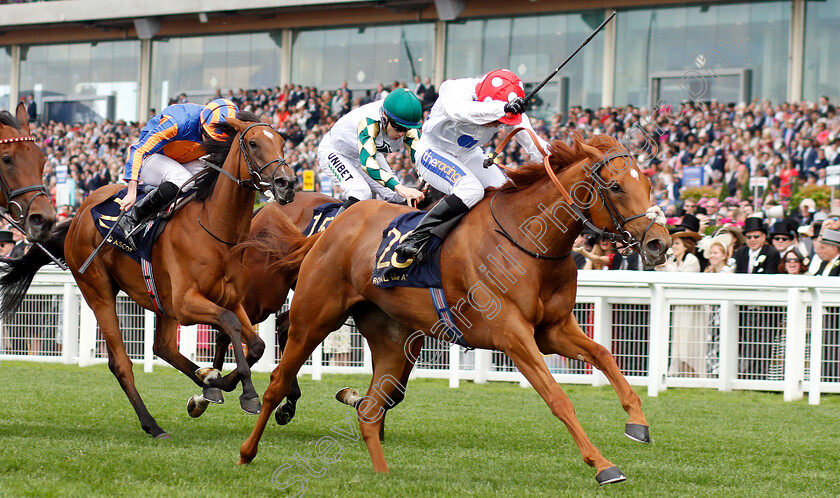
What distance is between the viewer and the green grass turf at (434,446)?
4215 mm

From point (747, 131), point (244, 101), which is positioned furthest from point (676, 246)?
point (244, 101)

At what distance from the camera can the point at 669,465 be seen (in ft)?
16.0

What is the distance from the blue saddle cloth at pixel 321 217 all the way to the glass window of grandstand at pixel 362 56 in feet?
56.5

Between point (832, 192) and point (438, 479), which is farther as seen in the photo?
point (832, 192)

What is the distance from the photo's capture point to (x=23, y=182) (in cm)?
490

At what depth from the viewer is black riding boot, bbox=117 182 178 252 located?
595cm

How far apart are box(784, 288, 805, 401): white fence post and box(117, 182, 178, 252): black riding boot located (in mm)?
4596

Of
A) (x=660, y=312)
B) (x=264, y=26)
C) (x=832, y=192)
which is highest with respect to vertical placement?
(x=264, y=26)

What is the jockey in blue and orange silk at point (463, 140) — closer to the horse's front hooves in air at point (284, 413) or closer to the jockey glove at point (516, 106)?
the jockey glove at point (516, 106)

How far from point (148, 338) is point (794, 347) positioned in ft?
18.1

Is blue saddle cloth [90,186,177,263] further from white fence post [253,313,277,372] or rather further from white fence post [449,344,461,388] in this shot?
white fence post [449,344,461,388]

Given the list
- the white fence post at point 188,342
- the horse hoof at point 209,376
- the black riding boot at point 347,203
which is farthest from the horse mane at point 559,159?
the white fence post at point 188,342

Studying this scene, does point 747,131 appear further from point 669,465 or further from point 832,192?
point 669,465

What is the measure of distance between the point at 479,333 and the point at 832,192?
22.9 ft
